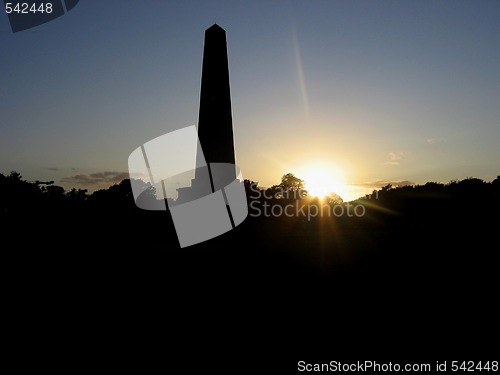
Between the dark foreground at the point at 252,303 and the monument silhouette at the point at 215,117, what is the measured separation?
96.0 inches

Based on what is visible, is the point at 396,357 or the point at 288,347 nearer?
the point at 396,357

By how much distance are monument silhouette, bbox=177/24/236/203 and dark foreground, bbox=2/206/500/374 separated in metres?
2.44

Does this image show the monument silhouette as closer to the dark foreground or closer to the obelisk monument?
the obelisk monument

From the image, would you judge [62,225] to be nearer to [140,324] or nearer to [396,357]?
[140,324]

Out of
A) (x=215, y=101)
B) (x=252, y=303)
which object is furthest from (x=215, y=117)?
(x=252, y=303)

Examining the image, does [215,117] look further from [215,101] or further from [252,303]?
[252,303]

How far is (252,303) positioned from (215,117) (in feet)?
24.2

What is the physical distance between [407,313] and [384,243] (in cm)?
524

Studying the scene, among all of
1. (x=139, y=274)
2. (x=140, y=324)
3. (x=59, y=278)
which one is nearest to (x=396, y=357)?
(x=140, y=324)

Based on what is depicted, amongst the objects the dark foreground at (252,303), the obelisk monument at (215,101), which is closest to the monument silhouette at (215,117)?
the obelisk monument at (215,101)

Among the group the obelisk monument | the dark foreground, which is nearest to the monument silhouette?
the obelisk monument

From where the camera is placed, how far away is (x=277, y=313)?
5070 millimetres

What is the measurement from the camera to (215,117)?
11.5m

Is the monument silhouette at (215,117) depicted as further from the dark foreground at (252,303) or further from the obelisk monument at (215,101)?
the dark foreground at (252,303)
